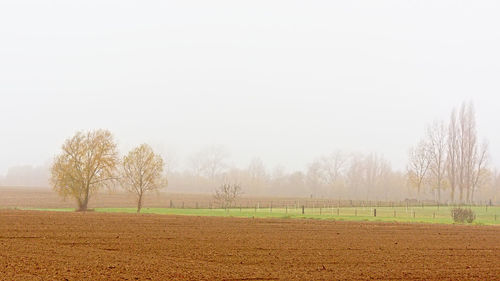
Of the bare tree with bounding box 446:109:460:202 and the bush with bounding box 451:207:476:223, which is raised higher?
the bare tree with bounding box 446:109:460:202

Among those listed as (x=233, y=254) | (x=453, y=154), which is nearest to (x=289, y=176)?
(x=453, y=154)

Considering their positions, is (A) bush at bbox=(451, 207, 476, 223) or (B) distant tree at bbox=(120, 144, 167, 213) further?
(B) distant tree at bbox=(120, 144, 167, 213)

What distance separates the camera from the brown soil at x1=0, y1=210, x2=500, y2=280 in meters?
18.6

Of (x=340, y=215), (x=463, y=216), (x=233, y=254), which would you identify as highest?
(x=463, y=216)

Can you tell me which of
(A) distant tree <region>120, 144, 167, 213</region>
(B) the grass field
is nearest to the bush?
(B) the grass field

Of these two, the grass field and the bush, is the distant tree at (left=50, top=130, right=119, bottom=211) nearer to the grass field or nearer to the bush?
the grass field

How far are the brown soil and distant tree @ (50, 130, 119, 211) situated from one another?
3131cm

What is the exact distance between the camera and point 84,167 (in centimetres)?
6800

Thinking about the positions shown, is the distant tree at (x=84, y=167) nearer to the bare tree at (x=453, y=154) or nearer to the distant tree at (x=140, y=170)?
the distant tree at (x=140, y=170)

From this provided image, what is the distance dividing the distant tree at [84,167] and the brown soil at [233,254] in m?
31.3

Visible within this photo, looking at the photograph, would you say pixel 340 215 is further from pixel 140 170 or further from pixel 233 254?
pixel 233 254

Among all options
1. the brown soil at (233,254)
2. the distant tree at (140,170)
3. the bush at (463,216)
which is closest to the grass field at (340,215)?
the bush at (463,216)

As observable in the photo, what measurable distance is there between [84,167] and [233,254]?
4971 centimetres

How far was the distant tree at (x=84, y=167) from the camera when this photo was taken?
66750 millimetres
